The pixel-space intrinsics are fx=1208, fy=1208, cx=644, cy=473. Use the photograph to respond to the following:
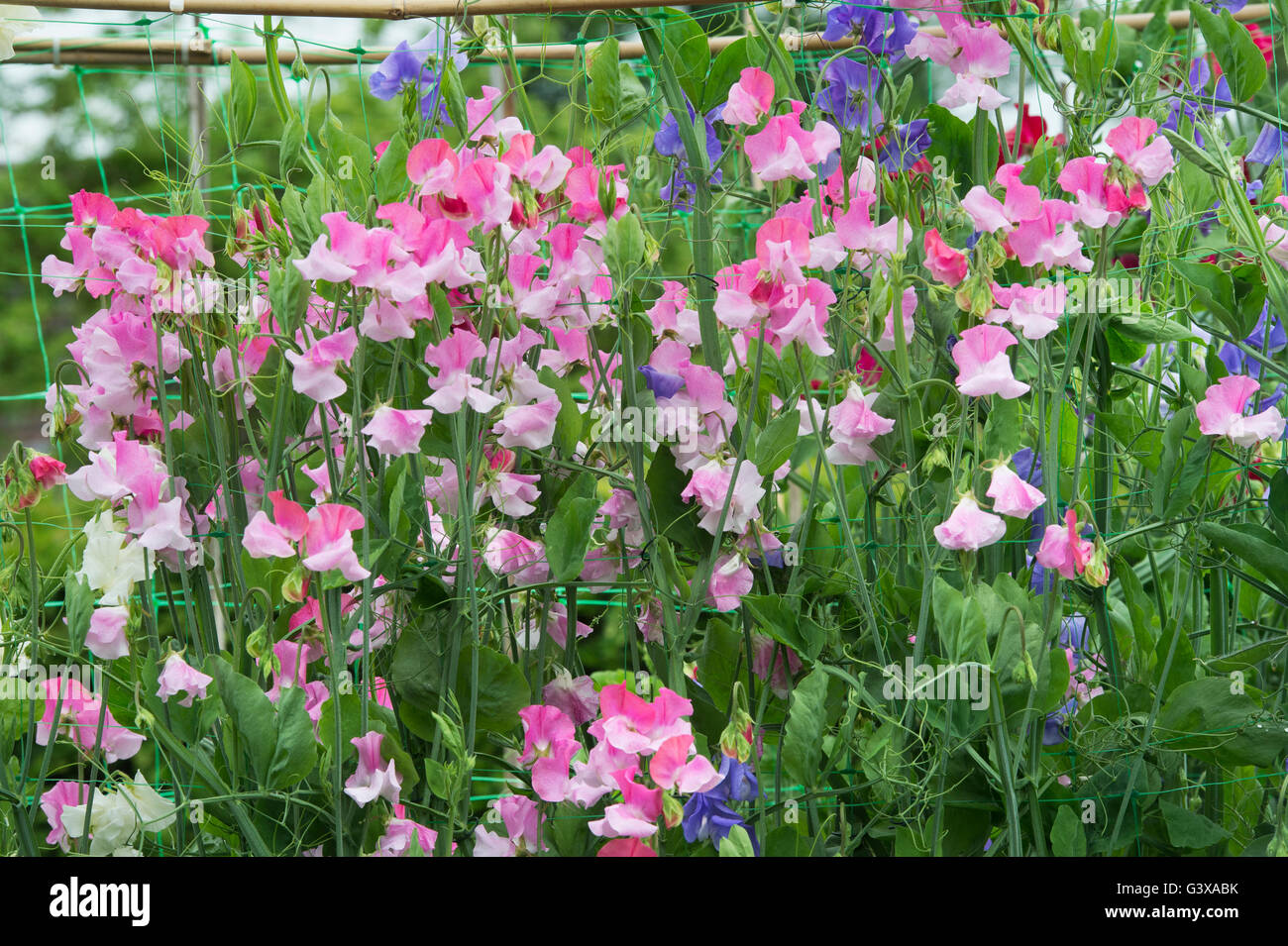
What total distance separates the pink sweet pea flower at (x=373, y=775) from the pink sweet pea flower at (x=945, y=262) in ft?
1.94

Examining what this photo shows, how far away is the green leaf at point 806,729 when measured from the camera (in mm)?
937

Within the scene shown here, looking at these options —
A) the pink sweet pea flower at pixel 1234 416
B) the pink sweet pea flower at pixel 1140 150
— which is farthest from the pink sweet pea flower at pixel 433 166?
the pink sweet pea flower at pixel 1234 416

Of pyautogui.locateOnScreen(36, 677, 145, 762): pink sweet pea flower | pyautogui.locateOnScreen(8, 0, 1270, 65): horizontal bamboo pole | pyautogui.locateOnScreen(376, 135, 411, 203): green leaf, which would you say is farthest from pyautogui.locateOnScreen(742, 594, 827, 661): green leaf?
pyautogui.locateOnScreen(8, 0, 1270, 65): horizontal bamboo pole

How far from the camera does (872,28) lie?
1123 mm

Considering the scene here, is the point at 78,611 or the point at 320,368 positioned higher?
the point at 320,368

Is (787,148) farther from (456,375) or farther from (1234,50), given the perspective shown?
(1234,50)

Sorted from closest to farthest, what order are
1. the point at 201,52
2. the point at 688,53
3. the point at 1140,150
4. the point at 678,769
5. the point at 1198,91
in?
the point at 678,769 → the point at 1140,150 → the point at 688,53 → the point at 1198,91 → the point at 201,52

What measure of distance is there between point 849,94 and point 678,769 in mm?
664

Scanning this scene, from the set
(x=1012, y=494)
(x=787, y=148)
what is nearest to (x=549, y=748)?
(x=1012, y=494)

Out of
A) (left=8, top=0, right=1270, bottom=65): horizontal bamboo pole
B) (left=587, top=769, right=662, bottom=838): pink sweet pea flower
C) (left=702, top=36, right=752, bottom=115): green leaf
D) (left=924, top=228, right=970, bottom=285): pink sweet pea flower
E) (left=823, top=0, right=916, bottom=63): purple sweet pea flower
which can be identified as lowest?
(left=587, top=769, right=662, bottom=838): pink sweet pea flower

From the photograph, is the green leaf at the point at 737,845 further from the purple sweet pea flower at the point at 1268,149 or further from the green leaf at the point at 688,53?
the purple sweet pea flower at the point at 1268,149

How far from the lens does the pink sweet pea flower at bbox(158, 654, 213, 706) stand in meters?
0.96

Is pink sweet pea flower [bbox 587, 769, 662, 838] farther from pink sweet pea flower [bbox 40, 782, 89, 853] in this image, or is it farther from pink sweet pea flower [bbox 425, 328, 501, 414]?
pink sweet pea flower [bbox 40, 782, 89, 853]

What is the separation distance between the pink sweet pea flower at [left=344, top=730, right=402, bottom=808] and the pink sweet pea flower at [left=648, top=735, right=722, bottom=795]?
9.0 inches
